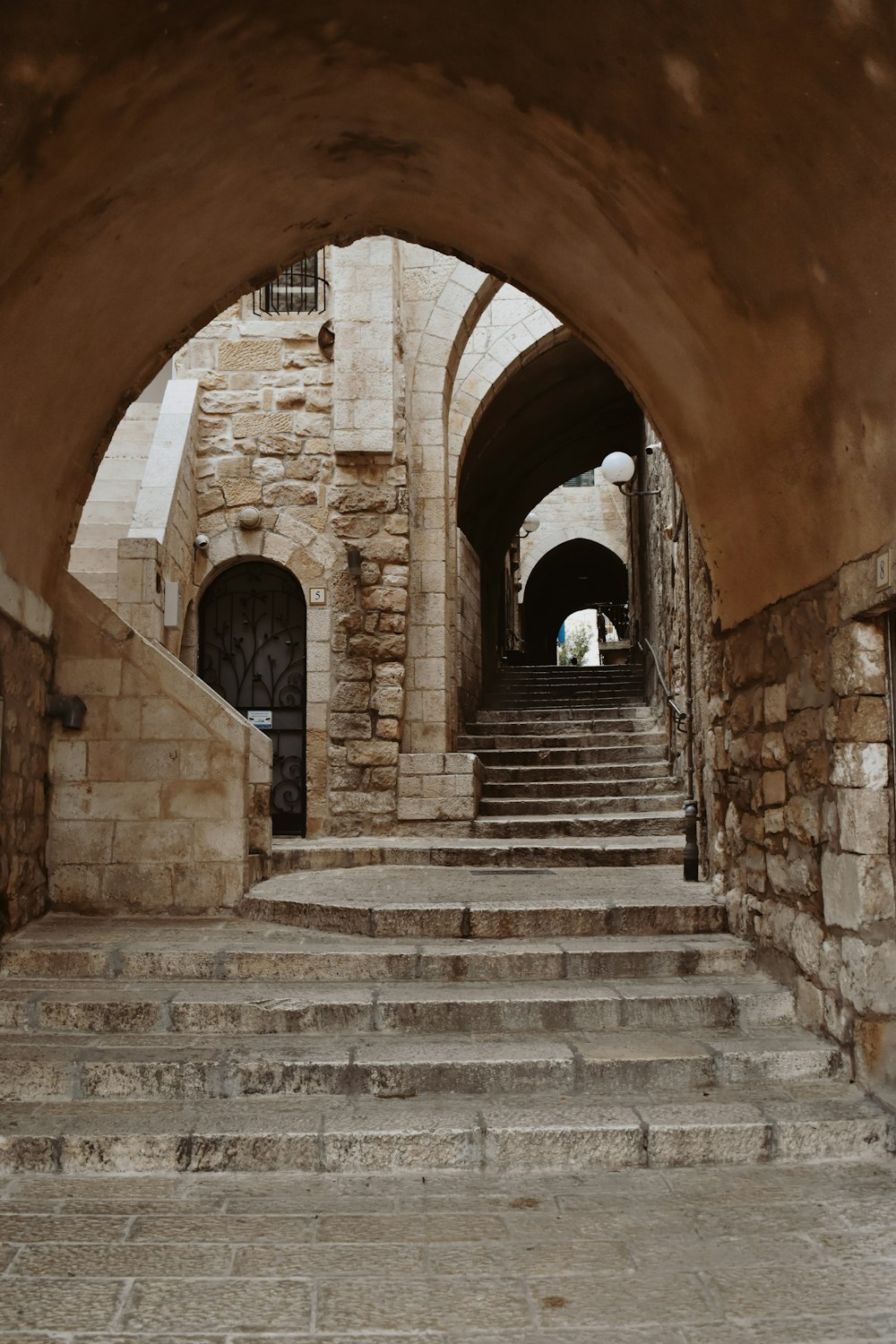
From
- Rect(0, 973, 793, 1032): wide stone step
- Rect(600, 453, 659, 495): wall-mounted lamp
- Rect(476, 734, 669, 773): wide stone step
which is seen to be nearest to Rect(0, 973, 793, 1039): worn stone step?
Rect(0, 973, 793, 1032): wide stone step

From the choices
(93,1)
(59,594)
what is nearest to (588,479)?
(59,594)

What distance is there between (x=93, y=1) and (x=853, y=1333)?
3671mm

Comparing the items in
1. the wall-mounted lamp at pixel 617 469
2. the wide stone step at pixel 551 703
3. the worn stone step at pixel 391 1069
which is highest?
the wall-mounted lamp at pixel 617 469

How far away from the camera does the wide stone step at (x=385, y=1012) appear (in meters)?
4.26

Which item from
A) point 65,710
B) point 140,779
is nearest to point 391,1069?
point 140,779

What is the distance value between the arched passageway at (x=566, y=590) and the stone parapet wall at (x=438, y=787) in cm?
1725

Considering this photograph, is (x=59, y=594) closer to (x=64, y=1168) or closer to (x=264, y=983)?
(x=264, y=983)

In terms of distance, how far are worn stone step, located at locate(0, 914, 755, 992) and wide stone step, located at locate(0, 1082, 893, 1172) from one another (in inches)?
43.3

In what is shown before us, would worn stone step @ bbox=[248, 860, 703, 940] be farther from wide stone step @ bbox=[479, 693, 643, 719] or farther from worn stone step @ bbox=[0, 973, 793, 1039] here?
wide stone step @ bbox=[479, 693, 643, 719]

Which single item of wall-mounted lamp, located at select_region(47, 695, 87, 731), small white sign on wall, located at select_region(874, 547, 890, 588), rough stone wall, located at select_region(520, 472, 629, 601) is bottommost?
wall-mounted lamp, located at select_region(47, 695, 87, 731)

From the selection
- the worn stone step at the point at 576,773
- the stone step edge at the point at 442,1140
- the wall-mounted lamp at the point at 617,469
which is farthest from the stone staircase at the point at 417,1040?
the wall-mounted lamp at the point at 617,469

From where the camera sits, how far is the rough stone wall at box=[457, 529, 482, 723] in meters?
10.8

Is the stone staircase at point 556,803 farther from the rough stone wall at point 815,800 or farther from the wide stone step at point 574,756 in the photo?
the rough stone wall at point 815,800

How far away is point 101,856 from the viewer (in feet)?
18.6
